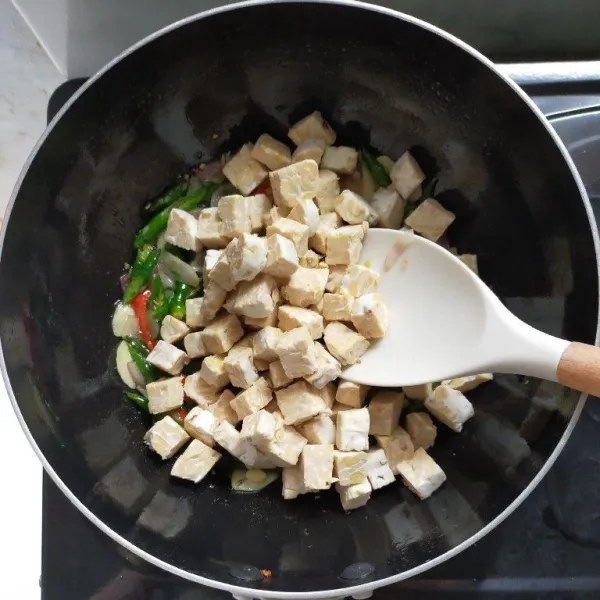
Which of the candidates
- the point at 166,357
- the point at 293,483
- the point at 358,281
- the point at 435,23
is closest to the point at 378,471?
the point at 293,483

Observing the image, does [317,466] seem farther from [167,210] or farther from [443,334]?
[167,210]

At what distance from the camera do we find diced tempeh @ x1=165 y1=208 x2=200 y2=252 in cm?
141

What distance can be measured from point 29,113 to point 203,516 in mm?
1050

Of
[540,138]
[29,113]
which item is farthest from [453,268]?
[29,113]

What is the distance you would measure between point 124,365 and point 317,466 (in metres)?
0.46

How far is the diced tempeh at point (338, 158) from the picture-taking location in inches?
56.6

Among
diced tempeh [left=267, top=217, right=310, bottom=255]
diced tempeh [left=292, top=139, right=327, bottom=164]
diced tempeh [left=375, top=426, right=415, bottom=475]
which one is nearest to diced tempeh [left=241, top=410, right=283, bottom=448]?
diced tempeh [left=375, top=426, right=415, bottom=475]

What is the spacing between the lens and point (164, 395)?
1.38 meters

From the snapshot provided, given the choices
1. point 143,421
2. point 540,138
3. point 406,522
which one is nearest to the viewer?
point 540,138

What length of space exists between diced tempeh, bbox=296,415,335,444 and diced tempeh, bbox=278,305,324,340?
0.16 meters

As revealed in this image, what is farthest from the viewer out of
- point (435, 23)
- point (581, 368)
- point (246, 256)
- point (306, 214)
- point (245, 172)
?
point (435, 23)

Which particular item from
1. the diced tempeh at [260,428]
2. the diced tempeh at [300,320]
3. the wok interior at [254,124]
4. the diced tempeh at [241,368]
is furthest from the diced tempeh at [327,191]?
the diced tempeh at [260,428]

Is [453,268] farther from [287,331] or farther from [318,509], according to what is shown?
[318,509]

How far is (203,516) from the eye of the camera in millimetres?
1334
